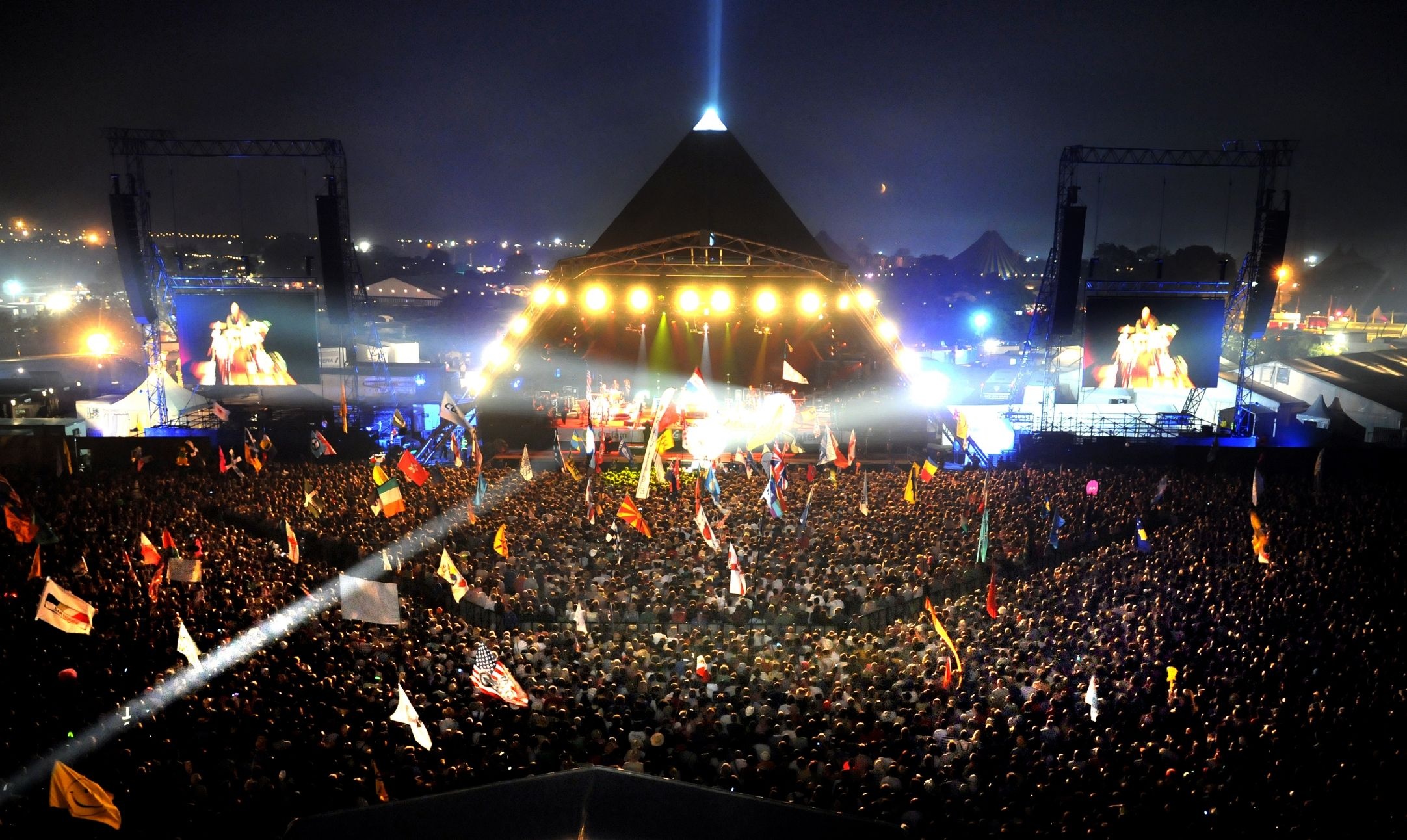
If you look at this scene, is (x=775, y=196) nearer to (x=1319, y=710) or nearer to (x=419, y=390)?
(x=419, y=390)

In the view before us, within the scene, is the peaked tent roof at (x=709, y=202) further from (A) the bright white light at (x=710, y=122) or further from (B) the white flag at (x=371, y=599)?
(B) the white flag at (x=371, y=599)

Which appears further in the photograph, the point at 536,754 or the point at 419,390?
the point at 419,390

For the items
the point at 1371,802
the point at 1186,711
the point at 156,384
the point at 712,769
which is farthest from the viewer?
the point at 156,384

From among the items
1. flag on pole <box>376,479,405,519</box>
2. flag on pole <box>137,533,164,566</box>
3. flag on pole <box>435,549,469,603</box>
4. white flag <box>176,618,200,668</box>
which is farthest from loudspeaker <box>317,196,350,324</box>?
white flag <box>176,618,200,668</box>

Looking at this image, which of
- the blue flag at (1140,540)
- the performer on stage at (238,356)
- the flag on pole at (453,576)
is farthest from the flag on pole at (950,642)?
the performer on stage at (238,356)

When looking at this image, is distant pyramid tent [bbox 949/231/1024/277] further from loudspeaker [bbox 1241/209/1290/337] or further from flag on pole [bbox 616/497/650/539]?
flag on pole [bbox 616/497/650/539]

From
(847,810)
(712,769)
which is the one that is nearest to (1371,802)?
(847,810)

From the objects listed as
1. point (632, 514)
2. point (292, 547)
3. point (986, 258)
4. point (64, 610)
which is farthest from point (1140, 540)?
point (986, 258)

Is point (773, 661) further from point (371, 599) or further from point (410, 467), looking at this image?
point (410, 467)
